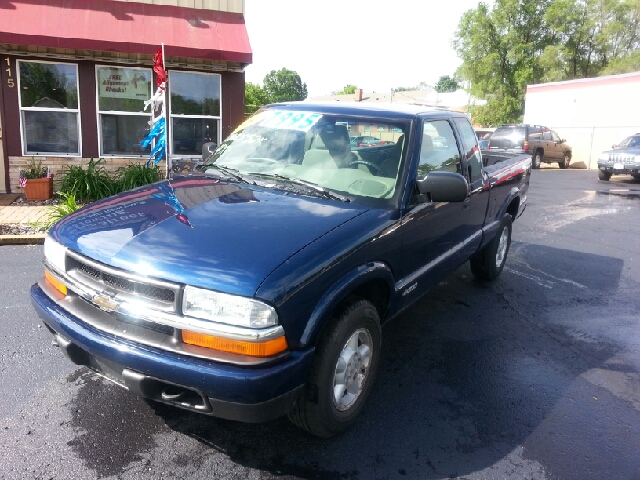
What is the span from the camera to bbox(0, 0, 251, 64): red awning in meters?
9.13

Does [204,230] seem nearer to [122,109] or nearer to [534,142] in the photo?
[122,109]

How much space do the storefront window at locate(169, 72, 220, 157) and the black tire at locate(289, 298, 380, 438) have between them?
8532mm

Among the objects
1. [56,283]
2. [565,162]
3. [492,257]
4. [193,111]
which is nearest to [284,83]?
[565,162]

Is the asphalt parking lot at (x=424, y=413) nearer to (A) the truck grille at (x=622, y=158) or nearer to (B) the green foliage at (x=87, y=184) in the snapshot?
(B) the green foliage at (x=87, y=184)

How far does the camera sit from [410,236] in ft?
11.9

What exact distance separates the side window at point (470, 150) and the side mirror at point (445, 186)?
135cm

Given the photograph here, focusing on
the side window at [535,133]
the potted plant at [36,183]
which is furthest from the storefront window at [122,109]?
the side window at [535,133]

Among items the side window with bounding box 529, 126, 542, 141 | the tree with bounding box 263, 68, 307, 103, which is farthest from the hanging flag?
the tree with bounding box 263, 68, 307, 103

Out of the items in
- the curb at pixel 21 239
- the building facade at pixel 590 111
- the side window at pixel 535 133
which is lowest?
the curb at pixel 21 239

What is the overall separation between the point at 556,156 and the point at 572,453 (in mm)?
21695

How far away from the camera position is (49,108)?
33.3ft

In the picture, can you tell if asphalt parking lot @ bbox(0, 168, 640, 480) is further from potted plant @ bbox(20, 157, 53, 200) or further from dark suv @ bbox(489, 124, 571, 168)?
dark suv @ bbox(489, 124, 571, 168)

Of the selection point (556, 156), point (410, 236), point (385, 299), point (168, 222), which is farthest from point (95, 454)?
point (556, 156)

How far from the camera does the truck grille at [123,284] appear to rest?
→ 2.57 metres
